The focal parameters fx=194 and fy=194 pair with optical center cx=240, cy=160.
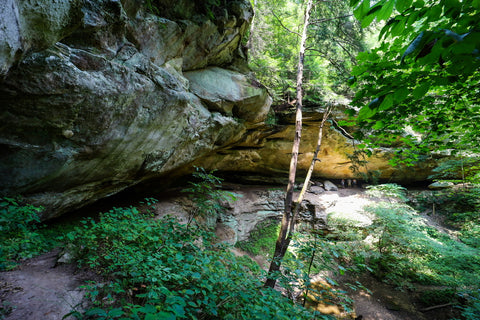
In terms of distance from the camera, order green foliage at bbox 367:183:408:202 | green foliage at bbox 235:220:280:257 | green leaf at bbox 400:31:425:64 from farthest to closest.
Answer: green foliage at bbox 235:220:280:257 → green foliage at bbox 367:183:408:202 → green leaf at bbox 400:31:425:64

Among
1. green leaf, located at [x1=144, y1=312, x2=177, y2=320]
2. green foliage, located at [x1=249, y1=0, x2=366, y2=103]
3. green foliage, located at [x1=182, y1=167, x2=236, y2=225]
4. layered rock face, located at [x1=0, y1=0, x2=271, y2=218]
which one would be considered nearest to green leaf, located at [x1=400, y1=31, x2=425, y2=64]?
green leaf, located at [x1=144, y1=312, x2=177, y2=320]

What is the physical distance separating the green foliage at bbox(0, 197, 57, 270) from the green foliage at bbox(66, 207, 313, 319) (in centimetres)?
77

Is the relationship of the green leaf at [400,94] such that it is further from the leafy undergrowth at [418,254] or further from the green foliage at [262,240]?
the green foliage at [262,240]

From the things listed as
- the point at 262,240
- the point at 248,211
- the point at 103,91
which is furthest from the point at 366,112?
the point at 248,211

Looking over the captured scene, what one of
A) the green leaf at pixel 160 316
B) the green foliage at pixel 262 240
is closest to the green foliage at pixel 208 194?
the green leaf at pixel 160 316

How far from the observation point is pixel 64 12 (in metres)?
2.21

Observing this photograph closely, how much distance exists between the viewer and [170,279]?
248 cm

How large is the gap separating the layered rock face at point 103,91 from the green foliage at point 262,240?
493cm

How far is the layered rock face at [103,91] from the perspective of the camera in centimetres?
279

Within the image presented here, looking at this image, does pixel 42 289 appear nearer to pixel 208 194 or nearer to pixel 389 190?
pixel 208 194

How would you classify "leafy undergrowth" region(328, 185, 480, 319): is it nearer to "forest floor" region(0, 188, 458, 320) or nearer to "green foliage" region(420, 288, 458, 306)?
"green foliage" region(420, 288, 458, 306)

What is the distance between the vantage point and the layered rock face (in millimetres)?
2785

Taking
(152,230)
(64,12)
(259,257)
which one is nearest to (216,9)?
(64,12)

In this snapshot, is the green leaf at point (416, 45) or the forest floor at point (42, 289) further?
the forest floor at point (42, 289)
